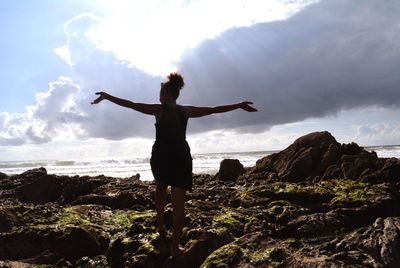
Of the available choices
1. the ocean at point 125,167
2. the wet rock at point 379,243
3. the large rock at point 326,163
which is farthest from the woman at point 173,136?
the ocean at point 125,167

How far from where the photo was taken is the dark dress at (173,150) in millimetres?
6066

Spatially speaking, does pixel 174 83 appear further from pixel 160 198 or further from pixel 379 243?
pixel 379 243

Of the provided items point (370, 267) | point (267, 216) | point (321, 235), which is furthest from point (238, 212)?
point (370, 267)

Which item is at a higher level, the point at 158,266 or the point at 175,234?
the point at 175,234

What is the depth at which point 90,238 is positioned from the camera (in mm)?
7023

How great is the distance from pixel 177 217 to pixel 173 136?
3.68 ft

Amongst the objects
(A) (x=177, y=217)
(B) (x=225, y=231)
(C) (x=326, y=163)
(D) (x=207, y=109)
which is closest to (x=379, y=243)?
(B) (x=225, y=231)

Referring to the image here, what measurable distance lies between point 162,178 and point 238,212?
3.43 meters

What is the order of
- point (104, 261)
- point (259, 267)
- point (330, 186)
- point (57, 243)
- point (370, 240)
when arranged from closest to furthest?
point (259, 267)
point (370, 240)
point (104, 261)
point (57, 243)
point (330, 186)

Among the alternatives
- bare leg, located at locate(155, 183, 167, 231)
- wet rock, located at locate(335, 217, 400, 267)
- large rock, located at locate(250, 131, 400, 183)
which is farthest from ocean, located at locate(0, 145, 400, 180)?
wet rock, located at locate(335, 217, 400, 267)

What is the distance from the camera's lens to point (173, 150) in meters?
6.09

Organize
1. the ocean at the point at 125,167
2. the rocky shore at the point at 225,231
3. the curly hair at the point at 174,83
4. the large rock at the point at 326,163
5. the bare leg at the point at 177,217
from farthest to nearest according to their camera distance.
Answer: the ocean at the point at 125,167 < the large rock at the point at 326,163 < the curly hair at the point at 174,83 < the bare leg at the point at 177,217 < the rocky shore at the point at 225,231

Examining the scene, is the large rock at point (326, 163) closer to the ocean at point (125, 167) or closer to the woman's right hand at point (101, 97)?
the woman's right hand at point (101, 97)

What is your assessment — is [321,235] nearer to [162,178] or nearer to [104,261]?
[162,178]
